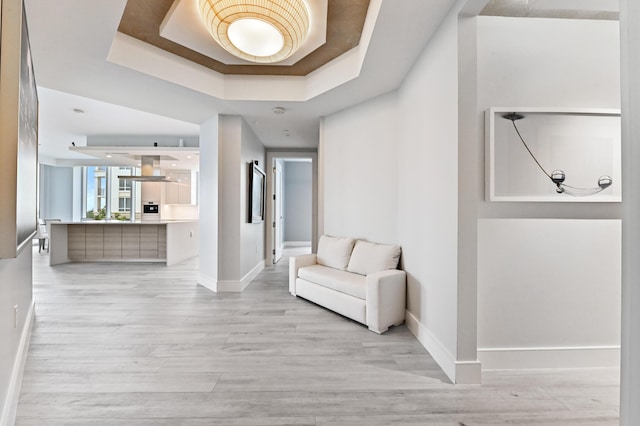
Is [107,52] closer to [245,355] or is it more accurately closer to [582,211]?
[245,355]

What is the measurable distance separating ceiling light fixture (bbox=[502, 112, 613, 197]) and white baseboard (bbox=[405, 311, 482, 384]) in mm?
1271

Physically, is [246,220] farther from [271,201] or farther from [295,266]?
[271,201]

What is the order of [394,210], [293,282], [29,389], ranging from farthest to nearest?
[293,282], [394,210], [29,389]

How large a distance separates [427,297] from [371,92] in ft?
7.54

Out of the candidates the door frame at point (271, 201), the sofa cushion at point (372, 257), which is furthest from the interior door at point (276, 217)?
the sofa cushion at point (372, 257)

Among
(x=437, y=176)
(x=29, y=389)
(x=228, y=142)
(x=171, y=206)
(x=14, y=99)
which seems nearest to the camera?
(x=14, y=99)

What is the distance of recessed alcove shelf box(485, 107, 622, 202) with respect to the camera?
195 cm

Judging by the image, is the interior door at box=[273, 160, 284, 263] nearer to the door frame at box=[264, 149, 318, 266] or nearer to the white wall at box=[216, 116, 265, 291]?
the door frame at box=[264, 149, 318, 266]

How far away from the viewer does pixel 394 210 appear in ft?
11.0

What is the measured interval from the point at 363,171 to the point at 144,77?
2550 millimetres

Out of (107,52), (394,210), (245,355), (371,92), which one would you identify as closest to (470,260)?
(394,210)

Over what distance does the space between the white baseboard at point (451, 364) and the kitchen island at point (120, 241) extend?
5.64 m

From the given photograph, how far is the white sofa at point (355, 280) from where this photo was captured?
2783 millimetres

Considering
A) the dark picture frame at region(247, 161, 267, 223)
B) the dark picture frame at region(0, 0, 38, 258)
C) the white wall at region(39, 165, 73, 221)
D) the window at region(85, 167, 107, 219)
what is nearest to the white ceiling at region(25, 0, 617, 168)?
the dark picture frame at region(247, 161, 267, 223)
